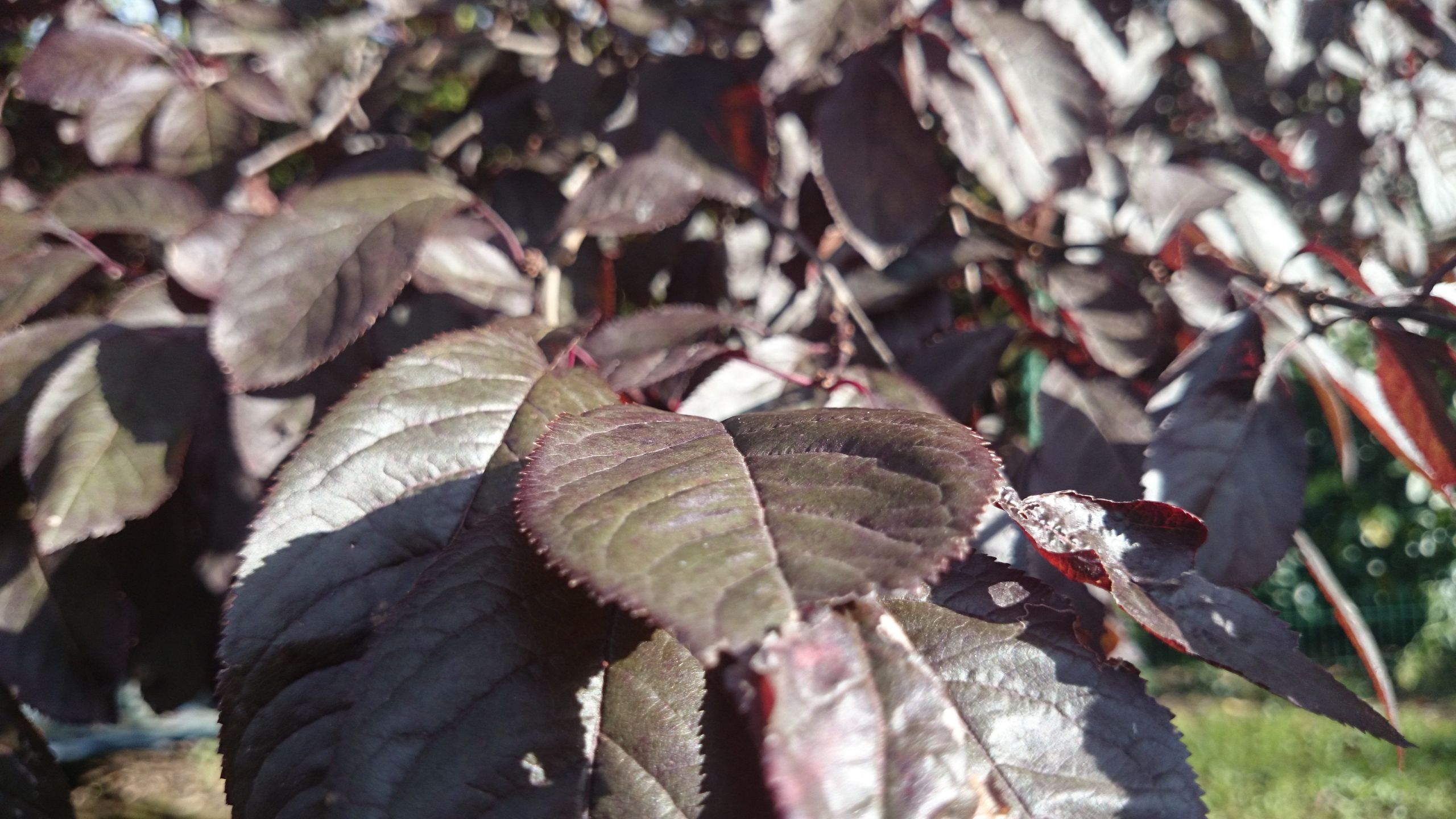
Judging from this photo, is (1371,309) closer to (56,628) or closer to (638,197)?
(638,197)

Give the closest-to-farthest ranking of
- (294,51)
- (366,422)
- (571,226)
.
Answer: (366,422) < (571,226) < (294,51)

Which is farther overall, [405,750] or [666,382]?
[666,382]

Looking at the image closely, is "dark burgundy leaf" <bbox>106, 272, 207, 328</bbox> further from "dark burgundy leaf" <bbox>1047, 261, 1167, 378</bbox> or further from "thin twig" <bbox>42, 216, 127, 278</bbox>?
"dark burgundy leaf" <bbox>1047, 261, 1167, 378</bbox>

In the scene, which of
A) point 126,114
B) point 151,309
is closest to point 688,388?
point 151,309

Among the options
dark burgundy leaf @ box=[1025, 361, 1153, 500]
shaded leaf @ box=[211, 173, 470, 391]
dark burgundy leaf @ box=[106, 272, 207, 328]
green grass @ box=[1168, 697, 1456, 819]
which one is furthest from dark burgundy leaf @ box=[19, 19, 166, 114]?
green grass @ box=[1168, 697, 1456, 819]

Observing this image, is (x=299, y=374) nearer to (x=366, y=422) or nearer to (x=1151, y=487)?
(x=366, y=422)

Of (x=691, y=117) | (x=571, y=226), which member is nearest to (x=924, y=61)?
(x=691, y=117)

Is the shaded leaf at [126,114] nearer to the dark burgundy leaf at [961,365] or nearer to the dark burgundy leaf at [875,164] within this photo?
the dark burgundy leaf at [875,164]
